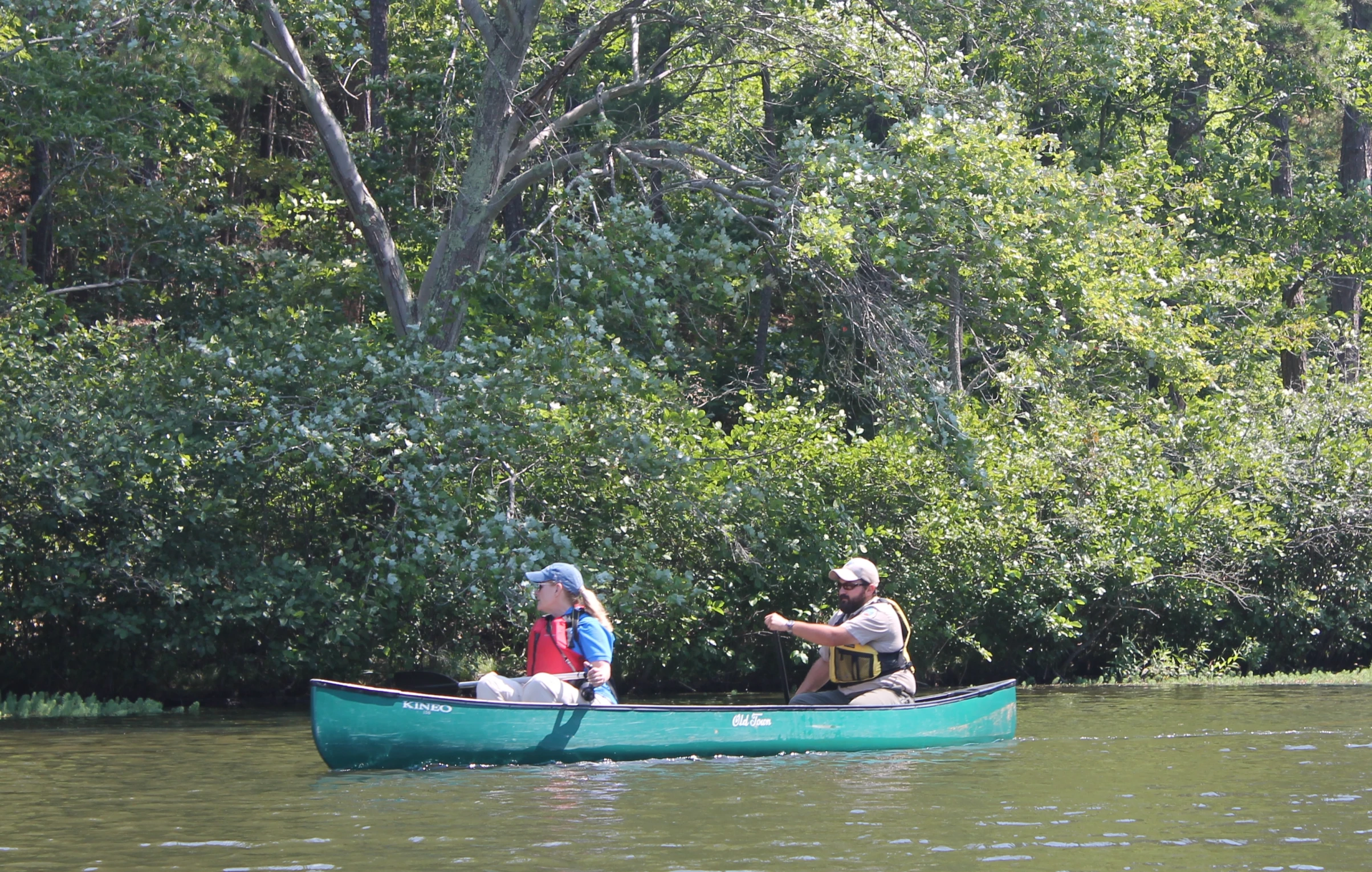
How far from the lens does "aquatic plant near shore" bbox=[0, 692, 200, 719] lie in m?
14.6

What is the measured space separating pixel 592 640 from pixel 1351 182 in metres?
18.0

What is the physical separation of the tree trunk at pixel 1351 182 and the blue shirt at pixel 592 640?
615 inches

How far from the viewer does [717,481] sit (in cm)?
1541

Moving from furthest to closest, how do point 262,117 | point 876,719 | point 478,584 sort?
point 262,117, point 478,584, point 876,719

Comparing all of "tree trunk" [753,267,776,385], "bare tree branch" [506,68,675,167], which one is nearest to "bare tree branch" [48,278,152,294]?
"bare tree branch" [506,68,675,167]

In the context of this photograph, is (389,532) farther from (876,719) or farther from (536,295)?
(876,719)

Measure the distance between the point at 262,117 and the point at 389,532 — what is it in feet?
45.1

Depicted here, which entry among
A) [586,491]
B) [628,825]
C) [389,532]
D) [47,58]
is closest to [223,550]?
[389,532]

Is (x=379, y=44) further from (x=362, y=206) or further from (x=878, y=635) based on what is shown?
(x=878, y=635)

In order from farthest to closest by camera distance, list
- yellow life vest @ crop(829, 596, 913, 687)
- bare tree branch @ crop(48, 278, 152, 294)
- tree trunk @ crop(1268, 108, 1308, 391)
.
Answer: tree trunk @ crop(1268, 108, 1308, 391) < bare tree branch @ crop(48, 278, 152, 294) < yellow life vest @ crop(829, 596, 913, 687)

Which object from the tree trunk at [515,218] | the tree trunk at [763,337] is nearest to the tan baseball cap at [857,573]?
the tree trunk at [763,337]

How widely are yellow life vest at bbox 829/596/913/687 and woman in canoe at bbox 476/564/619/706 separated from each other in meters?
2.04

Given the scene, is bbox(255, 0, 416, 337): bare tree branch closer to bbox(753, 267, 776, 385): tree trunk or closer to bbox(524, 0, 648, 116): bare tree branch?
bbox(524, 0, 648, 116): bare tree branch

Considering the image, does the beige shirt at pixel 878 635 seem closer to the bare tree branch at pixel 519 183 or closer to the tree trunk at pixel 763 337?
the bare tree branch at pixel 519 183
